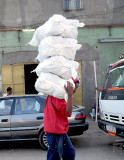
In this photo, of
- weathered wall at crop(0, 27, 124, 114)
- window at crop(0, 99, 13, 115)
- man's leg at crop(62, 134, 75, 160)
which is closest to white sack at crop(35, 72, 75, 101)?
man's leg at crop(62, 134, 75, 160)

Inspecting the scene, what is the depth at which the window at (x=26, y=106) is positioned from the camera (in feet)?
25.9

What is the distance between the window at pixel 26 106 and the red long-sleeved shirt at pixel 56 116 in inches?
138

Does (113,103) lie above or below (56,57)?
below

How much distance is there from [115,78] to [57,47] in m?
3.98

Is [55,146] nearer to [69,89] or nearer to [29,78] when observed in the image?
[69,89]

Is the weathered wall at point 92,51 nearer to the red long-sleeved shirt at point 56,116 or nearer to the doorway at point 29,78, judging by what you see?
the doorway at point 29,78

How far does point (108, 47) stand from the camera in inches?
559

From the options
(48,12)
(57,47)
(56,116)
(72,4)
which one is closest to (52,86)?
(56,116)

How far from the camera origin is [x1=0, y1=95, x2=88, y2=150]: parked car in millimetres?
7645

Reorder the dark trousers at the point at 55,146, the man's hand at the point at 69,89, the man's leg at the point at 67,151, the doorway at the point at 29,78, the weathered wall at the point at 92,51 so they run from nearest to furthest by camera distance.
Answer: the man's hand at the point at 69,89, the dark trousers at the point at 55,146, the man's leg at the point at 67,151, the weathered wall at the point at 92,51, the doorway at the point at 29,78

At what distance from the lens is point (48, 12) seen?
14.0 meters

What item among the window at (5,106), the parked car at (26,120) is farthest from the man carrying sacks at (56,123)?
the window at (5,106)

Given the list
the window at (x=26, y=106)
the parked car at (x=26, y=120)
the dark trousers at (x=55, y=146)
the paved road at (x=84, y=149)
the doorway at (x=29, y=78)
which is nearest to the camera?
the dark trousers at (x=55, y=146)

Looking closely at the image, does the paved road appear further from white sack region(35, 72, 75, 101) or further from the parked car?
white sack region(35, 72, 75, 101)
